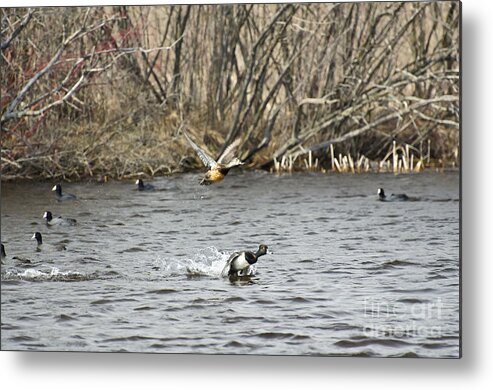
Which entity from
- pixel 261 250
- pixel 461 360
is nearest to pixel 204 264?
pixel 261 250

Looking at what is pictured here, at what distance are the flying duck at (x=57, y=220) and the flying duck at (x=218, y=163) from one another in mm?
626

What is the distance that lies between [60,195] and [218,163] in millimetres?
738

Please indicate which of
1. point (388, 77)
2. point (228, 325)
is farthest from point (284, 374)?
point (388, 77)

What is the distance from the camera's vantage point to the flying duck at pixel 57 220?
527cm

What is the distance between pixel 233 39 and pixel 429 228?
1.23 metres

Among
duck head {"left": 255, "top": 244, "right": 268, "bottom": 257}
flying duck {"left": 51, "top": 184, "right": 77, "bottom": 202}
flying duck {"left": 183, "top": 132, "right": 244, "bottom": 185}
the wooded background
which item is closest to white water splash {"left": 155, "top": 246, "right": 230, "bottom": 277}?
duck head {"left": 255, "top": 244, "right": 268, "bottom": 257}

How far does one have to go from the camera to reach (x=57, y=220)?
5266 mm

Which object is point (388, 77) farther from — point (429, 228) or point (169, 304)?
point (169, 304)

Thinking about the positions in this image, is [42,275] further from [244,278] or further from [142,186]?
[244,278]

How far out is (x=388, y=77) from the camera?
5.17 m

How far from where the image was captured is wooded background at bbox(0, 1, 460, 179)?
5125mm

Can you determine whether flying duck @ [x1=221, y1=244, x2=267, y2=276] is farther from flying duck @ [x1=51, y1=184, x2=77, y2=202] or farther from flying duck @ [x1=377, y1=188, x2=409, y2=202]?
flying duck @ [x1=51, y1=184, x2=77, y2=202]

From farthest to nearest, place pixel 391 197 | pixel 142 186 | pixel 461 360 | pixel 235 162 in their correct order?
pixel 142 186 < pixel 235 162 < pixel 391 197 < pixel 461 360

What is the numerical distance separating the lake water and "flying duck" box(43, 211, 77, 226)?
0.03 m
